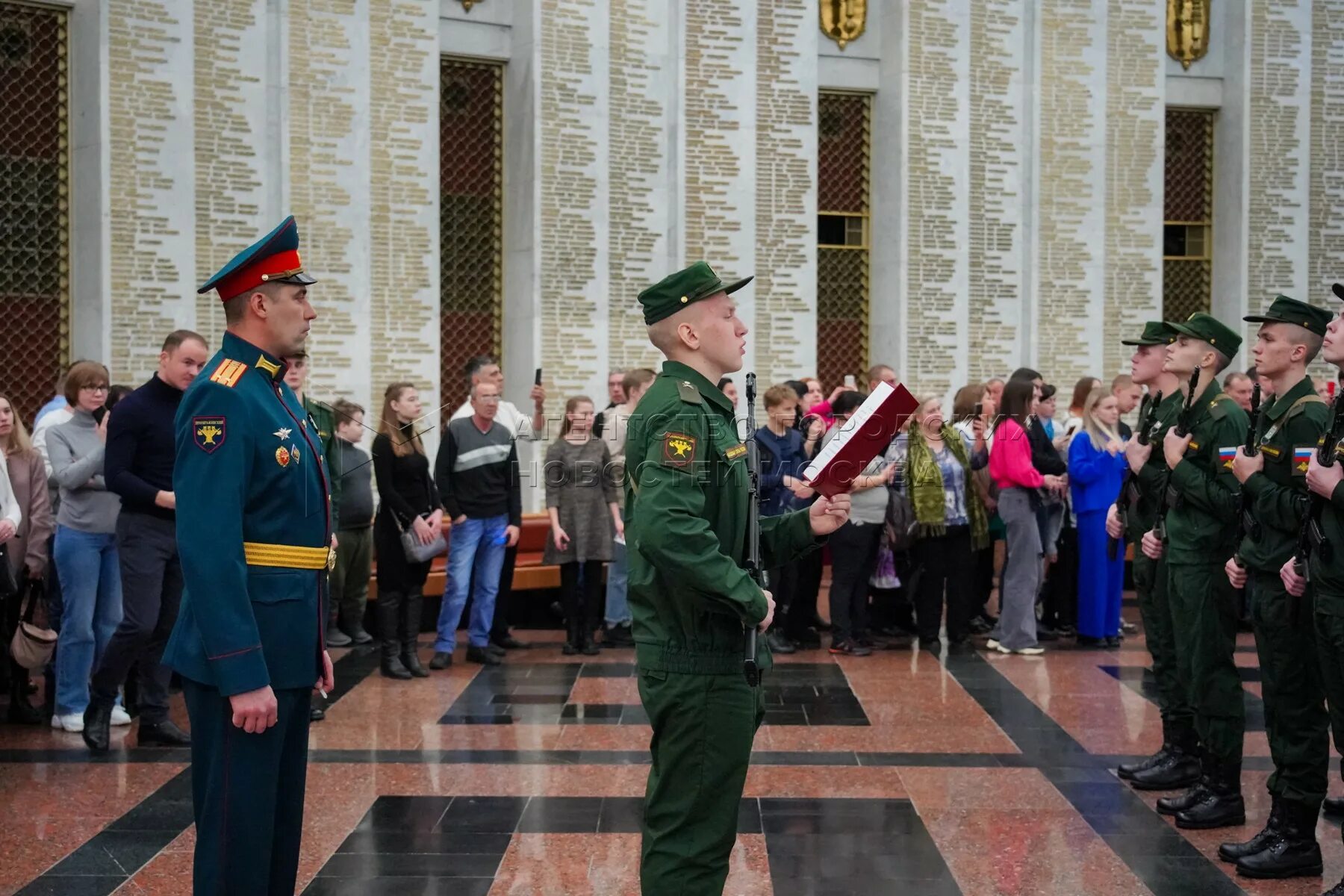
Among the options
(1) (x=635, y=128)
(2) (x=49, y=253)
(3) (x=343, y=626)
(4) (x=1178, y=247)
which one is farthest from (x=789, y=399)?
(4) (x=1178, y=247)

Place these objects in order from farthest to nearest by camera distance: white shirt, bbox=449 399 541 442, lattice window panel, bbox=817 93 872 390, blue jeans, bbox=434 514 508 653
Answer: lattice window panel, bbox=817 93 872 390
white shirt, bbox=449 399 541 442
blue jeans, bbox=434 514 508 653

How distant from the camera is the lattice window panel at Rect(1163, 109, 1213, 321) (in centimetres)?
1780

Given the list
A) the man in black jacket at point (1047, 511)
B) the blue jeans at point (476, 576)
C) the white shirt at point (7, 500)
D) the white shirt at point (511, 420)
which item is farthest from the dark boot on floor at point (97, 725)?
the man in black jacket at point (1047, 511)

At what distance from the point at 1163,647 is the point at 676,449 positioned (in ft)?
13.2

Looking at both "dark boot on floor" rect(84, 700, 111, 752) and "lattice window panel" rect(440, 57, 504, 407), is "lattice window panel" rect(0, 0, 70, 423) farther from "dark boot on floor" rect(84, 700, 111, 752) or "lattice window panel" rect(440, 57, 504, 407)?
"dark boot on floor" rect(84, 700, 111, 752)

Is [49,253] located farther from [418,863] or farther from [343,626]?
[418,863]

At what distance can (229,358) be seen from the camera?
160 inches

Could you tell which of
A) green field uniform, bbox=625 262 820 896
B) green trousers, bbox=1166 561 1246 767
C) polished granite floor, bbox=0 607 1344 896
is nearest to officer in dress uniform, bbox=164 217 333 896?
green field uniform, bbox=625 262 820 896

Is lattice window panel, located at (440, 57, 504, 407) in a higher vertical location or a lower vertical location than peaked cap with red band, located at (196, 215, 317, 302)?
higher

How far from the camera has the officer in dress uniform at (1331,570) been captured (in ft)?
17.3

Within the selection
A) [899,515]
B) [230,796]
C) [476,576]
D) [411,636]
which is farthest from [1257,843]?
[476,576]

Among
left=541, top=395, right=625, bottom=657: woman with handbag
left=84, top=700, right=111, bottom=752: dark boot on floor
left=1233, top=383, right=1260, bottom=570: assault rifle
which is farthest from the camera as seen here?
left=541, top=395, right=625, bottom=657: woman with handbag

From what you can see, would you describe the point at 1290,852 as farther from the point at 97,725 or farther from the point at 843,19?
the point at 843,19

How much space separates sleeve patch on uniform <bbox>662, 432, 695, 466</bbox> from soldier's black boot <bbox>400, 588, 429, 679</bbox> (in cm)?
621
